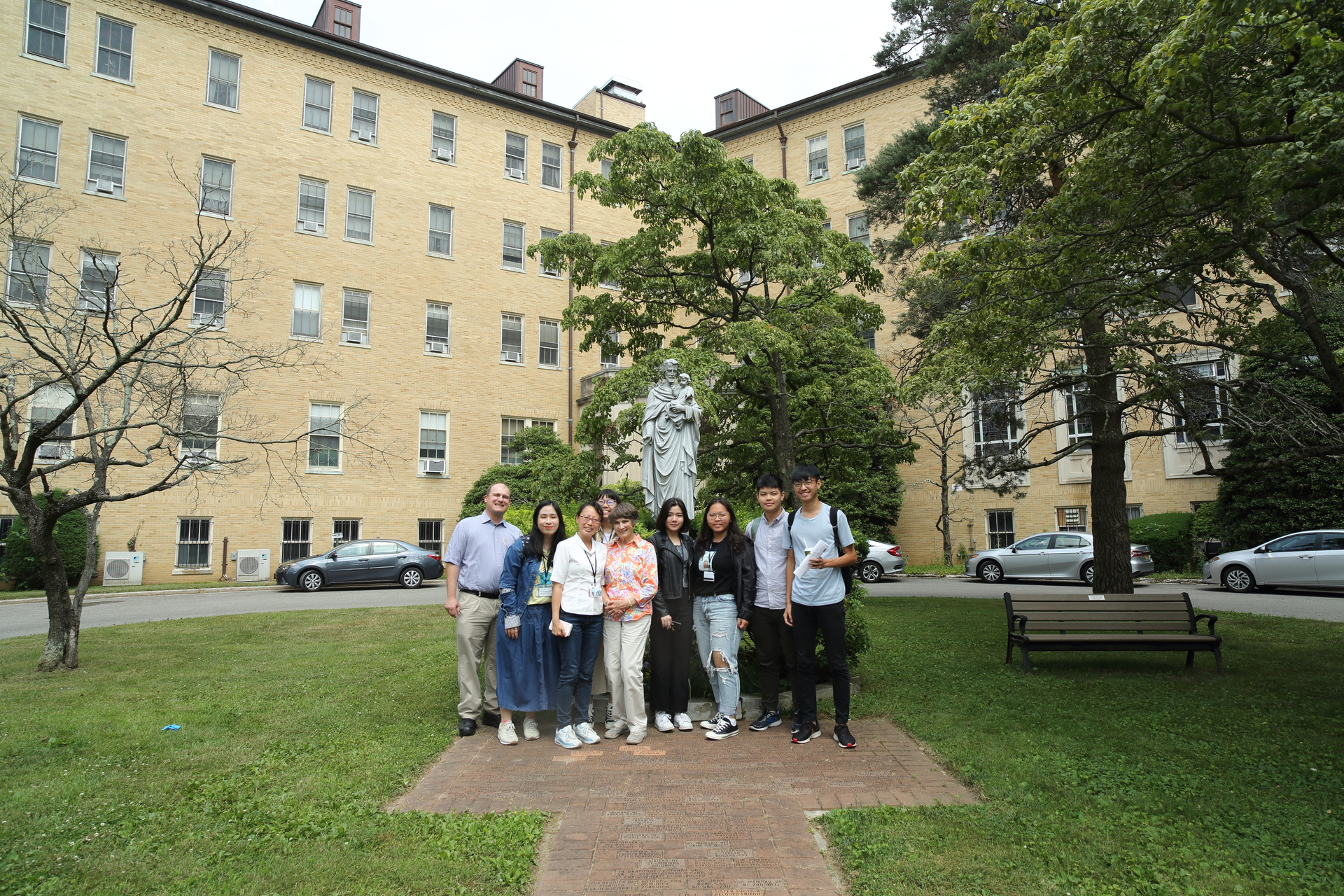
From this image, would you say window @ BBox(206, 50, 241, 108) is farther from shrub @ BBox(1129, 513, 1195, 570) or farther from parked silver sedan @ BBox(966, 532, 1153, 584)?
shrub @ BBox(1129, 513, 1195, 570)

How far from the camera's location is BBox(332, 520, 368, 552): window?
24906 millimetres

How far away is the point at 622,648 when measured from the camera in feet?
20.0

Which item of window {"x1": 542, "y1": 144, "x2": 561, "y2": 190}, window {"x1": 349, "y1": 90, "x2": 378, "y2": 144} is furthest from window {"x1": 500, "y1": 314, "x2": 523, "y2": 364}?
window {"x1": 349, "y1": 90, "x2": 378, "y2": 144}

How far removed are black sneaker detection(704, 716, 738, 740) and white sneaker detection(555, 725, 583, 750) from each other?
985 millimetres

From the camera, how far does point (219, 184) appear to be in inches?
973

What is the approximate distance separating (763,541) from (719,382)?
7431mm

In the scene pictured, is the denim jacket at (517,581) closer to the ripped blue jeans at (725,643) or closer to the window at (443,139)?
the ripped blue jeans at (725,643)

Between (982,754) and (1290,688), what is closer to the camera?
(982,754)

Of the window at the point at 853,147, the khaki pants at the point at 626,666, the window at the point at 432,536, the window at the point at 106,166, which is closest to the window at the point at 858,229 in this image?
the window at the point at 853,147

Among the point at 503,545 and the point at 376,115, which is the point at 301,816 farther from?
the point at 376,115

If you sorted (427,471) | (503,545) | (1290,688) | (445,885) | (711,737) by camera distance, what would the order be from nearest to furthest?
(445,885) → (711,737) → (503,545) → (1290,688) → (427,471)

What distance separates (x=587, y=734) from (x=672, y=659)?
86 cm

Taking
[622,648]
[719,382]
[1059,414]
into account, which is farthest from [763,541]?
[1059,414]

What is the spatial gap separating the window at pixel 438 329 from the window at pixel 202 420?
7.64 m
